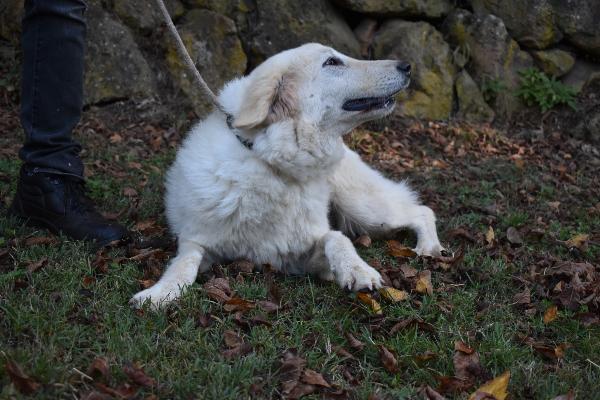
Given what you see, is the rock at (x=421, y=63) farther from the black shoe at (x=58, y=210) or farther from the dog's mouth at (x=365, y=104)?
the black shoe at (x=58, y=210)

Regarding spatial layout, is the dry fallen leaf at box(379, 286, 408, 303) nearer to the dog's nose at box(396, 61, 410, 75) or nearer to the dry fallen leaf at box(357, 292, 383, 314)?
the dry fallen leaf at box(357, 292, 383, 314)

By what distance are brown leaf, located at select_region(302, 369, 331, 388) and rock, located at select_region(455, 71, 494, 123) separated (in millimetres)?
5284

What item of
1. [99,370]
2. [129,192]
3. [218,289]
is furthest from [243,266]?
[129,192]

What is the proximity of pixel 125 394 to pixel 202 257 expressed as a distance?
1.24 m

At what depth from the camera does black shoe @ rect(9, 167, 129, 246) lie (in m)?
3.21

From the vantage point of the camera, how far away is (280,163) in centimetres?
303

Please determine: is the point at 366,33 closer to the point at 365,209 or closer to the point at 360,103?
the point at 365,209

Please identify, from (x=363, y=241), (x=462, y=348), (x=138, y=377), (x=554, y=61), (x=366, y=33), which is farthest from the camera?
(x=554, y=61)

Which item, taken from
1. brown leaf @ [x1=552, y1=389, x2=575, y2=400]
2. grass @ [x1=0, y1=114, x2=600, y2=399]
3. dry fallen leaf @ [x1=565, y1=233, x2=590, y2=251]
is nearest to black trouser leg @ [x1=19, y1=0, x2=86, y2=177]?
grass @ [x1=0, y1=114, x2=600, y2=399]

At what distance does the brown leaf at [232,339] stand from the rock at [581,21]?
21.0ft

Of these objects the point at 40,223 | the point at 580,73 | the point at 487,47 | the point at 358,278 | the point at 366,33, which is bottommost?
the point at 580,73

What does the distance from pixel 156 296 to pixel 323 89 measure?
133cm

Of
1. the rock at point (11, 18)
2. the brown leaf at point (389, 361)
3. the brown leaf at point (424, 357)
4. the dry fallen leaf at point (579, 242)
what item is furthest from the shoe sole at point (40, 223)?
the rock at point (11, 18)

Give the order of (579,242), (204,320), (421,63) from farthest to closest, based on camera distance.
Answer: (421,63) < (579,242) < (204,320)
